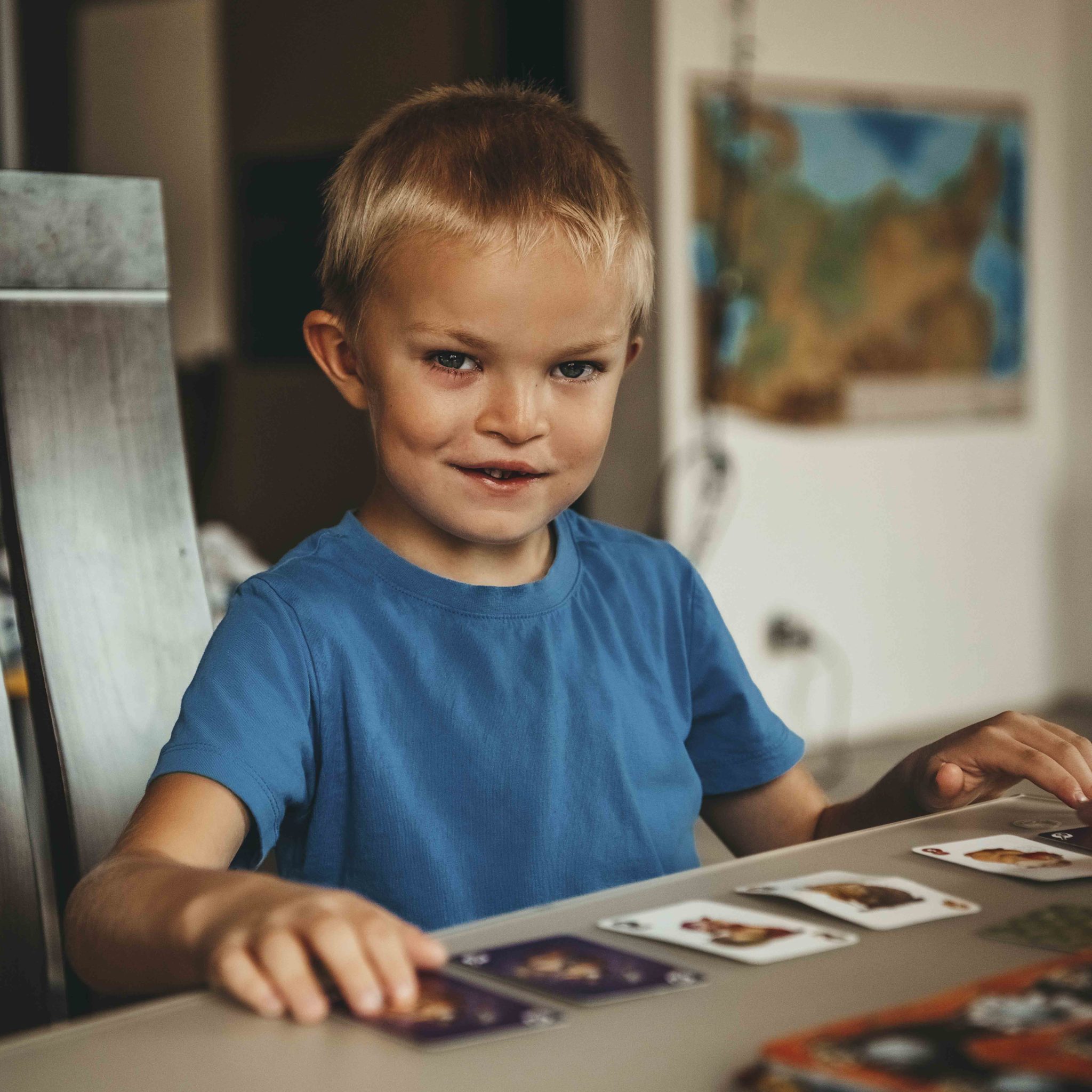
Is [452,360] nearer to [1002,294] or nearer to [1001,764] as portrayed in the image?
[1001,764]

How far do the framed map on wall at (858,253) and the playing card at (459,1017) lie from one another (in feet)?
11.3

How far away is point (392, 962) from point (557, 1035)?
75 mm

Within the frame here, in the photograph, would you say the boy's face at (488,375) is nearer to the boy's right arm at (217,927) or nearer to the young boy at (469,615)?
the young boy at (469,615)

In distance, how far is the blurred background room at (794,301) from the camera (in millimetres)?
Answer: 3879

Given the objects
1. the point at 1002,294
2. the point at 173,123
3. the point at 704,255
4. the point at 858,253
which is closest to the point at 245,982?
the point at 704,255

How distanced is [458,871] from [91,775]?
0.88ft

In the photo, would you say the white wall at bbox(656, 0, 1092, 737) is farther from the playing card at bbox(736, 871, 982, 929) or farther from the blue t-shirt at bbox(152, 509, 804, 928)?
the playing card at bbox(736, 871, 982, 929)

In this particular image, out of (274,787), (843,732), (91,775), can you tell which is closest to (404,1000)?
(274,787)

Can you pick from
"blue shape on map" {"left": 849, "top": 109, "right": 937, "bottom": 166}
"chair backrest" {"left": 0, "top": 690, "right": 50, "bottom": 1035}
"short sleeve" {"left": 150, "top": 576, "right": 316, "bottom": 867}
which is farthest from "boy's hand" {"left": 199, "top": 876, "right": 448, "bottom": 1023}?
"blue shape on map" {"left": 849, "top": 109, "right": 937, "bottom": 166}

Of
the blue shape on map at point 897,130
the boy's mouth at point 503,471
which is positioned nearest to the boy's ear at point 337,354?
the boy's mouth at point 503,471

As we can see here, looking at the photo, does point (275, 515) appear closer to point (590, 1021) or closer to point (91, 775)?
point (91, 775)

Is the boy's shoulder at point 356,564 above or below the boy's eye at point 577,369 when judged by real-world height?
below

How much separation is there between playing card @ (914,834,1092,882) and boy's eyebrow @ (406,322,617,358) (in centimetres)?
37

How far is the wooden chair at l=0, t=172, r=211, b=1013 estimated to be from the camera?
1042 mm
